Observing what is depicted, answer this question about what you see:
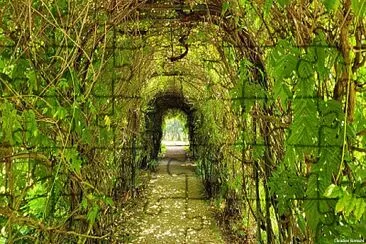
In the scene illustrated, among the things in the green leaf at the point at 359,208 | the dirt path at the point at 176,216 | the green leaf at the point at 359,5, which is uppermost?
the green leaf at the point at 359,5

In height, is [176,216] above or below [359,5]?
below

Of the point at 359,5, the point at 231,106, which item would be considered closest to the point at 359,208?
the point at 359,5

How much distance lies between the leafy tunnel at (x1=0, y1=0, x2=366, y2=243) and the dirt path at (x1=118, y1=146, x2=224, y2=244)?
1.27 metres

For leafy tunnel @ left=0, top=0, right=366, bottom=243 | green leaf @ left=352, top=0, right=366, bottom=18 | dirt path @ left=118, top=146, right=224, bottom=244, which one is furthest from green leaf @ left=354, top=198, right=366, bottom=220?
dirt path @ left=118, top=146, right=224, bottom=244

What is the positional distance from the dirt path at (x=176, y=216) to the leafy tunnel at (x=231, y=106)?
127 cm

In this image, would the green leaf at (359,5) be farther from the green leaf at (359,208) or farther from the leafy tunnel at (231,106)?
the green leaf at (359,208)

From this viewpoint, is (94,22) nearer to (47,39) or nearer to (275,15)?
(47,39)

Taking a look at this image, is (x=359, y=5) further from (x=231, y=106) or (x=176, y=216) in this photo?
(x=176, y=216)

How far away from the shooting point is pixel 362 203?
895 millimetres

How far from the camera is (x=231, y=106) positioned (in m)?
2.08

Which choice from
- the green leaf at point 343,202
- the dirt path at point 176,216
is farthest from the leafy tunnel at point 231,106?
the dirt path at point 176,216

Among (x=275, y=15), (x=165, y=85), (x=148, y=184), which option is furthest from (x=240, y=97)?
(x=165, y=85)

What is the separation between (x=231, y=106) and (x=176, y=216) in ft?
9.98

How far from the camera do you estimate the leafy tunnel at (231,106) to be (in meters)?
1.11
